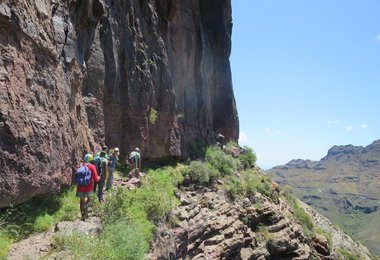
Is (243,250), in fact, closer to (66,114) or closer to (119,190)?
(119,190)

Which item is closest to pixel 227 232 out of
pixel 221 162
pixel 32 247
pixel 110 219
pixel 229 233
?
pixel 229 233

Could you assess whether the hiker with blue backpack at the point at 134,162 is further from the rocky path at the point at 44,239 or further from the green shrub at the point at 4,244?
the green shrub at the point at 4,244

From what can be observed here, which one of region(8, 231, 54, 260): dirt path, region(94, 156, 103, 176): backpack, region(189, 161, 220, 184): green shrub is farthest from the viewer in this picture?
region(189, 161, 220, 184): green shrub

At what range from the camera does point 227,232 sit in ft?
58.9

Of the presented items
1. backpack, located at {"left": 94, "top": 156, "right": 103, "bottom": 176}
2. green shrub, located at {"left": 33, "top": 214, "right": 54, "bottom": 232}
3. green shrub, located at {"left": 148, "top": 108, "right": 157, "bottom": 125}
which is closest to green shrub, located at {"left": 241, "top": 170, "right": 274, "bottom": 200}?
green shrub, located at {"left": 148, "top": 108, "right": 157, "bottom": 125}

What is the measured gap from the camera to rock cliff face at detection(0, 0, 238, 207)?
10.1 meters

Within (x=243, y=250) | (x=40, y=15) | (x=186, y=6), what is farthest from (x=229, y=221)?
(x=186, y=6)

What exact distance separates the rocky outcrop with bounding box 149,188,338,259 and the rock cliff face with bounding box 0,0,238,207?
433cm

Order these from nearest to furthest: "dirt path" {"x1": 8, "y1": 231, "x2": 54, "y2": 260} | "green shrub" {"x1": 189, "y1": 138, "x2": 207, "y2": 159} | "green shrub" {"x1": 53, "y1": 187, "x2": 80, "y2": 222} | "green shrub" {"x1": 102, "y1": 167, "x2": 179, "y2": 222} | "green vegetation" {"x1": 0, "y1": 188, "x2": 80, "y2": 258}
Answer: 1. "dirt path" {"x1": 8, "y1": 231, "x2": 54, "y2": 260}
2. "green vegetation" {"x1": 0, "y1": 188, "x2": 80, "y2": 258}
3. "green shrub" {"x1": 53, "y1": 187, "x2": 80, "y2": 222}
4. "green shrub" {"x1": 102, "y1": 167, "x2": 179, "y2": 222}
5. "green shrub" {"x1": 189, "y1": 138, "x2": 207, "y2": 159}

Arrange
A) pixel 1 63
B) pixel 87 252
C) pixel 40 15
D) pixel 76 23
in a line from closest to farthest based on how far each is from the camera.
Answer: pixel 87 252, pixel 1 63, pixel 40 15, pixel 76 23

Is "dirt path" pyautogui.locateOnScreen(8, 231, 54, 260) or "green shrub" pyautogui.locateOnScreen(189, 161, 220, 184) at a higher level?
"green shrub" pyautogui.locateOnScreen(189, 161, 220, 184)

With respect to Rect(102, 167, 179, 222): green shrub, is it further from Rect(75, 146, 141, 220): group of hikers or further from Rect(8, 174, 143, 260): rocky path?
Rect(8, 174, 143, 260): rocky path

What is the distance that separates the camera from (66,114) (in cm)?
1293

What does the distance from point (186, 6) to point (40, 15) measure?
18.8 metres
